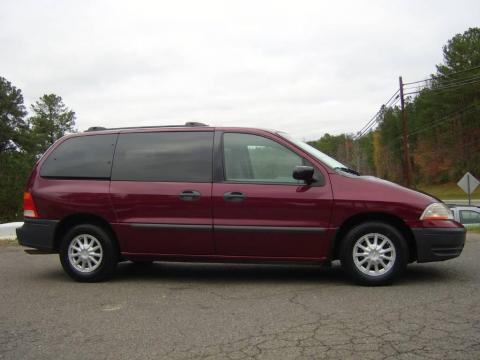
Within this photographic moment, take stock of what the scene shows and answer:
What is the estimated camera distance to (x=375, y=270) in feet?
18.7

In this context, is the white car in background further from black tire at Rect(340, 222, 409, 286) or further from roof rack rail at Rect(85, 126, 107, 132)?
roof rack rail at Rect(85, 126, 107, 132)

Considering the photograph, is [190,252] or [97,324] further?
[190,252]

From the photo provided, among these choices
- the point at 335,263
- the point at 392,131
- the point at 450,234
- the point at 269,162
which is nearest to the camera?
the point at 450,234

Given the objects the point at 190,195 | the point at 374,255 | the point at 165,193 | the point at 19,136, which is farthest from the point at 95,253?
the point at 19,136

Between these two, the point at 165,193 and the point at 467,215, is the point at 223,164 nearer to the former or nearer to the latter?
the point at 165,193

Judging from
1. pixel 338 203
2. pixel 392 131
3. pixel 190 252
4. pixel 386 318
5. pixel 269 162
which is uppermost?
pixel 392 131

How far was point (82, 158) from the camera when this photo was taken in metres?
6.57

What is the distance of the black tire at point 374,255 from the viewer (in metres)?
5.64

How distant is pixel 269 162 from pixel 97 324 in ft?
8.19

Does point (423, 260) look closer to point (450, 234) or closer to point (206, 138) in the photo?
point (450, 234)

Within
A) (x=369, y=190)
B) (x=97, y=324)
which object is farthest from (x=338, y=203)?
(x=97, y=324)

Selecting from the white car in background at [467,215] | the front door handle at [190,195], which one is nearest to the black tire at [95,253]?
the front door handle at [190,195]

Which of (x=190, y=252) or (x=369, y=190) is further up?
(x=369, y=190)

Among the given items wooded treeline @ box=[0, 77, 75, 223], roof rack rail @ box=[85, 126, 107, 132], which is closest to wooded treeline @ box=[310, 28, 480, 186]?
wooded treeline @ box=[0, 77, 75, 223]
